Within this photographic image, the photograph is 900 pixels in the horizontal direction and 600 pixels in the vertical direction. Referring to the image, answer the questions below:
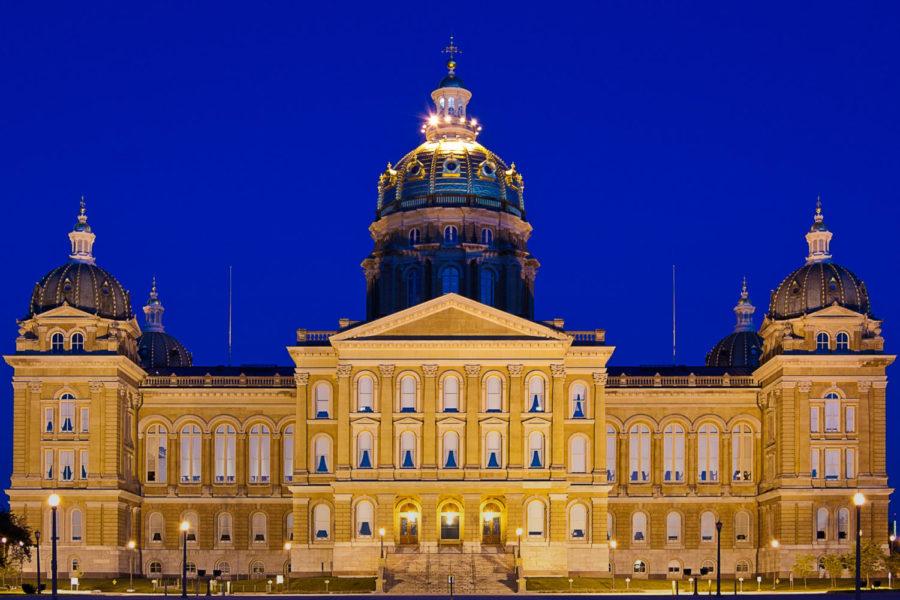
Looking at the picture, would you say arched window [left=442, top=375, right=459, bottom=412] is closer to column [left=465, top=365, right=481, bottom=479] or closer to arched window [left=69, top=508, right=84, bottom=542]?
column [left=465, top=365, right=481, bottom=479]

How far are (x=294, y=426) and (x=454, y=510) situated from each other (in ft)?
55.0

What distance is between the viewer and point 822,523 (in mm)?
112312

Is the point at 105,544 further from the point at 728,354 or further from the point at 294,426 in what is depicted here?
the point at 728,354

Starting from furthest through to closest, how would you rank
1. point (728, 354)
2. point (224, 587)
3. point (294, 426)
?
point (728, 354) < point (294, 426) < point (224, 587)

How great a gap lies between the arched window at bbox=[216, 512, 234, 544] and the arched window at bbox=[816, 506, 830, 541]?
4158 centimetres

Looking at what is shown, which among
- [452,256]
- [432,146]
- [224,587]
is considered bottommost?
[224,587]

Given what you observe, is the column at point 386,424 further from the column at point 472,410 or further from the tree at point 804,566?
the tree at point 804,566

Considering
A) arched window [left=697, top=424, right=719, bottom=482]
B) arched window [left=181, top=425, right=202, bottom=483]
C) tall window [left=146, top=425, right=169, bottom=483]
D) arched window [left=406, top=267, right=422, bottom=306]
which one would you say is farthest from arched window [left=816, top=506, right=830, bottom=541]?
tall window [left=146, top=425, right=169, bottom=483]

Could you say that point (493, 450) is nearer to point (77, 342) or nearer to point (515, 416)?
point (515, 416)

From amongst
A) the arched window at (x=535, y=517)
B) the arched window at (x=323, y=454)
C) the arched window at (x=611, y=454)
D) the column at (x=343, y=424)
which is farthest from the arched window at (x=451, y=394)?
the arched window at (x=611, y=454)

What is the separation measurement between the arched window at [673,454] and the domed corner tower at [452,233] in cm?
1371

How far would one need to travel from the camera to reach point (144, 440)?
121750mm

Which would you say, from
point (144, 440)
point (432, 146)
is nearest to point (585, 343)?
point (432, 146)

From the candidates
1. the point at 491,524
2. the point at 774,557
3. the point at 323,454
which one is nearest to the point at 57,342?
the point at 323,454
